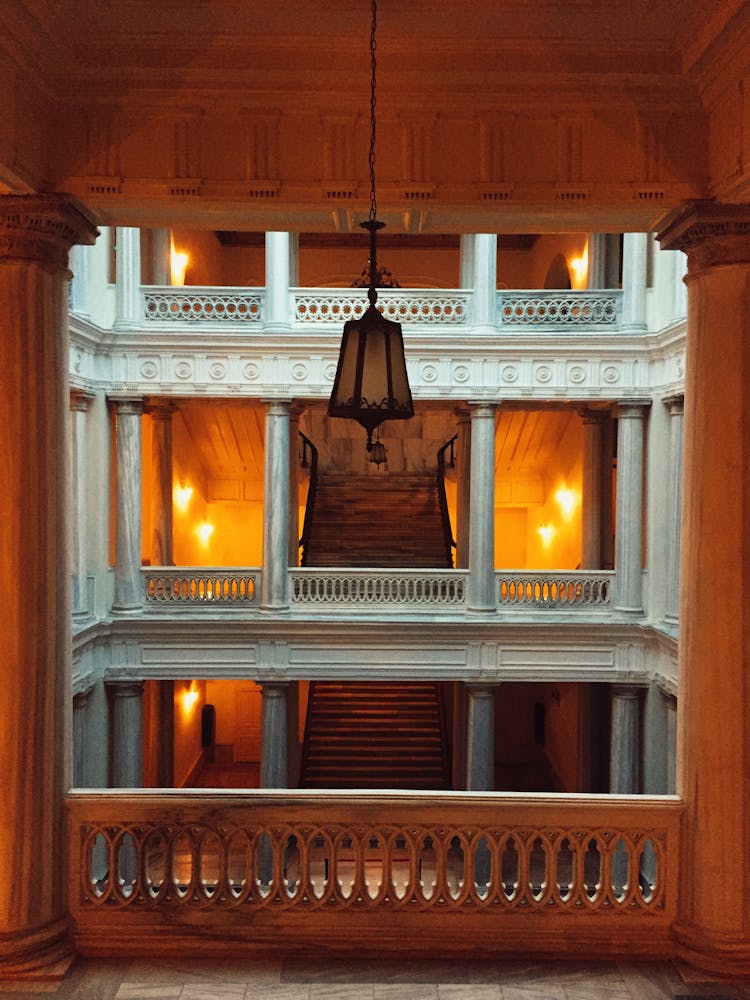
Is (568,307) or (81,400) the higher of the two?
(568,307)

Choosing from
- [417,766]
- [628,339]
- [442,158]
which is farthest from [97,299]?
[442,158]

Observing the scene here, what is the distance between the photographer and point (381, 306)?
42.6ft

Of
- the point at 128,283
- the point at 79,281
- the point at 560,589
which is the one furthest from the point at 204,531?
the point at 560,589

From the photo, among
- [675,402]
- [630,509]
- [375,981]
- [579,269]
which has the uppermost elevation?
[579,269]

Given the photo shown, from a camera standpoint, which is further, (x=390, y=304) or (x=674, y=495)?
(x=390, y=304)

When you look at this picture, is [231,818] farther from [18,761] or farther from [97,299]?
[97,299]

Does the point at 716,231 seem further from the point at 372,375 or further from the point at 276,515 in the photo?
the point at 276,515

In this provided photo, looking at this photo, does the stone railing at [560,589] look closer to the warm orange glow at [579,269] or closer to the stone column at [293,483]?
the stone column at [293,483]

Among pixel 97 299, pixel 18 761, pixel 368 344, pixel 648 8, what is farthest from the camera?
pixel 97 299

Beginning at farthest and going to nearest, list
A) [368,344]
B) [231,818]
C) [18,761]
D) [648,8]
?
[231,818]
[18,761]
[648,8]
[368,344]

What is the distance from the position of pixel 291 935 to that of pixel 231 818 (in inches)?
22.0

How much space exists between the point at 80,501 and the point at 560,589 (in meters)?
6.47

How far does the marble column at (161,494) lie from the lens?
14.5m

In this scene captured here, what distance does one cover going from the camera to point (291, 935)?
4.10 metres
